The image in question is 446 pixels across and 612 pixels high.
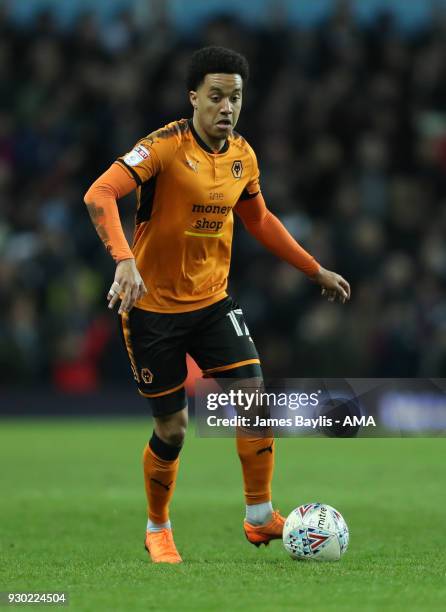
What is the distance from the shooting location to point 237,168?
23.0 feet

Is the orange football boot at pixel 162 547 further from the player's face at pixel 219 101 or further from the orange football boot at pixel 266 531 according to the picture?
the player's face at pixel 219 101

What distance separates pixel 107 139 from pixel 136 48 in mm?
1765

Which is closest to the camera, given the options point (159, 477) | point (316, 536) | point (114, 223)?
point (114, 223)

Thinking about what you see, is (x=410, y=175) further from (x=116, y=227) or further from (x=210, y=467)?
(x=116, y=227)

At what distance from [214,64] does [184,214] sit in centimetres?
77

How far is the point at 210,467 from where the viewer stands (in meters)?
12.3

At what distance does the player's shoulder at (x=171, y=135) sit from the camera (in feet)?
22.1

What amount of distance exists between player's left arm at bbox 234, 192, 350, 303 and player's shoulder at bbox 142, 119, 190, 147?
64cm

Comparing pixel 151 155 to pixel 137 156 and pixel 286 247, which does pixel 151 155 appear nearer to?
pixel 137 156

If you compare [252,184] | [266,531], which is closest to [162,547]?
[266,531]

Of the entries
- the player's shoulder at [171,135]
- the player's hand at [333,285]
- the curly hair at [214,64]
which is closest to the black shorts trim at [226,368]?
the player's hand at [333,285]

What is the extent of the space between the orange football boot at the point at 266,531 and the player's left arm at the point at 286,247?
4.10 ft

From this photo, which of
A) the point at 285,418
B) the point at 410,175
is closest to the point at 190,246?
the point at 285,418

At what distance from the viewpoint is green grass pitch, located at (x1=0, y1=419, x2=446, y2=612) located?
18.5 ft
